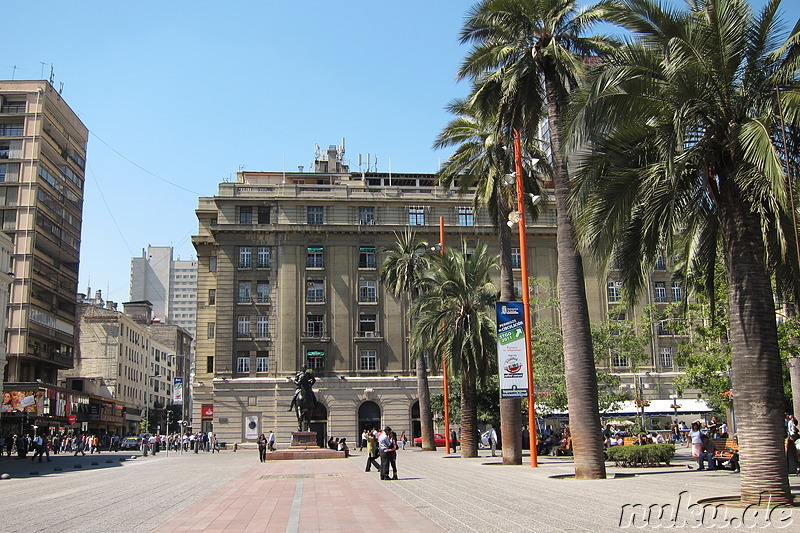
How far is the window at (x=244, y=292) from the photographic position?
63.8m

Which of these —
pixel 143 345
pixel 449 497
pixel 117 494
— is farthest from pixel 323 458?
pixel 143 345

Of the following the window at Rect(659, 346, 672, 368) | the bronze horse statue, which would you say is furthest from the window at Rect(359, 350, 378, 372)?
the window at Rect(659, 346, 672, 368)

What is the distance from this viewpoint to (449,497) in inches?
650

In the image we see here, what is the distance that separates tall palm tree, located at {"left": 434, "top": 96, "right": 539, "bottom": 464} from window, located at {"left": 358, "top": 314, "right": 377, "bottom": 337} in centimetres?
3141

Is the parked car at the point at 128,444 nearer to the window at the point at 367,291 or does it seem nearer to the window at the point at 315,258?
the window at the point at 315,258

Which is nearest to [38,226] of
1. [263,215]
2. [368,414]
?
[263,215]

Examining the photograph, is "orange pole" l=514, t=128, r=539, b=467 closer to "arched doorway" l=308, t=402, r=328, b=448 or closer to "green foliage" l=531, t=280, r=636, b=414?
"green foliage" l=531, t=280, r=636, b=414

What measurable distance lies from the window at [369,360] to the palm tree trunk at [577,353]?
44.1 m

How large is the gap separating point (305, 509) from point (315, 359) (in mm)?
48364

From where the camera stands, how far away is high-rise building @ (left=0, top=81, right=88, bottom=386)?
2616 inches

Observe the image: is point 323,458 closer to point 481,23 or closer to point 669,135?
point 481,23

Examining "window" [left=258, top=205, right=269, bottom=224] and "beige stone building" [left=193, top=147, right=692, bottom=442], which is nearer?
"beige stone building" [left=193, top=147, right=692, bottom=442]

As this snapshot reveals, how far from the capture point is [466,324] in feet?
113

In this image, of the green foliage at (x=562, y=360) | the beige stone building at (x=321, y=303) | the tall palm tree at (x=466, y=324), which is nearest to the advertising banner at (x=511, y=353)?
the tall palm tree at (x=466, y=324)
